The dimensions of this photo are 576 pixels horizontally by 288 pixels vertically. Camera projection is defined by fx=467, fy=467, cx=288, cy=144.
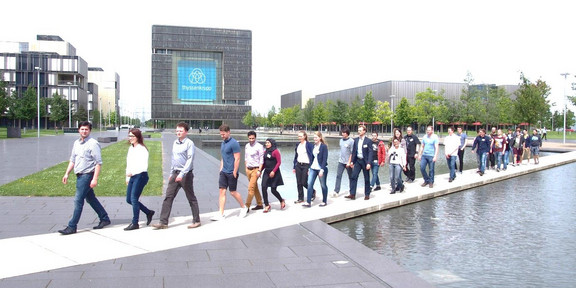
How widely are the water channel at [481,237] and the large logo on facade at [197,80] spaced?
136590mm

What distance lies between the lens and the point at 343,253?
6.46 metres

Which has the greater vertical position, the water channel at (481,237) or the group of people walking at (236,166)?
the group of people walking at (236,166)

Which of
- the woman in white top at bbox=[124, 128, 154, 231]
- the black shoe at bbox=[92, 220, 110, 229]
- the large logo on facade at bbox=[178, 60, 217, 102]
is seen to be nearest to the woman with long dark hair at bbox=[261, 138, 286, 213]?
the woman in white top at bbox=[124, 128, 154, 231]

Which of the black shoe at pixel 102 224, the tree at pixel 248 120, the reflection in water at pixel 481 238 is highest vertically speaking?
the tree at pixel 248 120

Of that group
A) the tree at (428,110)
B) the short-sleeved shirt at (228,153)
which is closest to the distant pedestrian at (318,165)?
the short-sleeved shirt at (228,153)

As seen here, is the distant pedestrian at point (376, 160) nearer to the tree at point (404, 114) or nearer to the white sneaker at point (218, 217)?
the white sneaker at point (218, 217)

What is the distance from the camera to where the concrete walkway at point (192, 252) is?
533 cm

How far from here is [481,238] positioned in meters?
8.01

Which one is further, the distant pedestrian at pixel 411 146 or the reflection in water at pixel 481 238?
the distant pedestrian at pixel 411 146

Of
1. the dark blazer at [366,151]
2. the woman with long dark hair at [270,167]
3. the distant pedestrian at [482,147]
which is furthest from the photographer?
the distant pedestrian at [482,147]

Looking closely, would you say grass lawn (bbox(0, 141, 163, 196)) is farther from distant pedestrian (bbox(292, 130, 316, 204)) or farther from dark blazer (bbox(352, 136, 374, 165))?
dark blazer (bbox(352, 136, 374, 165))

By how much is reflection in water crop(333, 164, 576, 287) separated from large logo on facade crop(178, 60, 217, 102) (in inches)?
5434

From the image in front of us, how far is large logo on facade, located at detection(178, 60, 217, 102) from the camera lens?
475 ft

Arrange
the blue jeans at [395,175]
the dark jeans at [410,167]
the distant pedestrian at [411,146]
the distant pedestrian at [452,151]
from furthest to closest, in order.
Answer: the distant pedestrian at [452,151], the dark jeans at [410,167], the distant pedestrian at [411,146], the blue jeans at [395,175]
